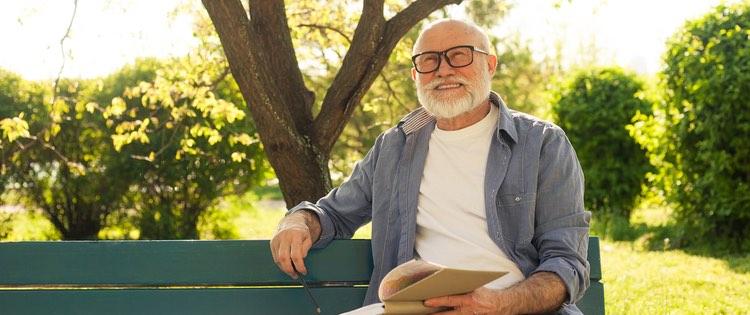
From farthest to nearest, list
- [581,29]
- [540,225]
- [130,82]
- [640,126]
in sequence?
[581,29] → [130,82] → [640,126] → [540,225]

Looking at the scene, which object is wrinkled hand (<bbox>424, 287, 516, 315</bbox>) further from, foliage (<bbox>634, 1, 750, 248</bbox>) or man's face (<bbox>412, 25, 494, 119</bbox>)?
foliage (<bbox>634, 1, 750, 248</bbox>)

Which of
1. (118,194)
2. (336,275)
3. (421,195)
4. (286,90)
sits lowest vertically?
(118,194)

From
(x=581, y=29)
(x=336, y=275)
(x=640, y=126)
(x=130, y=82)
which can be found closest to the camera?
(x=336, y=275)

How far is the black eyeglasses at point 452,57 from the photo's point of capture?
3229mm

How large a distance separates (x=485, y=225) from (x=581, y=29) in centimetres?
2314

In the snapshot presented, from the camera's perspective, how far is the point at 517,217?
10.0ft

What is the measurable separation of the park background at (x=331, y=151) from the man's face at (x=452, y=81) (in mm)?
2327

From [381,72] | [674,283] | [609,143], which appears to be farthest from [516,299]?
[609,143]

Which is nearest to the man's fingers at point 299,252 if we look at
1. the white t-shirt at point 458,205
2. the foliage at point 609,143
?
the white t-shirt at point 458,205

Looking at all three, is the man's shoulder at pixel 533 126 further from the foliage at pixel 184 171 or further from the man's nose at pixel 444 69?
the foliage at pixel 184 171

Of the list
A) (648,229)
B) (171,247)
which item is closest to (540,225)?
(171,247)

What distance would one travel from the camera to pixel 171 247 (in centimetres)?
322

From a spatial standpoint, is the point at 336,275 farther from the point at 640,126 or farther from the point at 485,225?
the point at 640,126

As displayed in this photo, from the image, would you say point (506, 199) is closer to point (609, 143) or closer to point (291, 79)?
point (291, 79)
